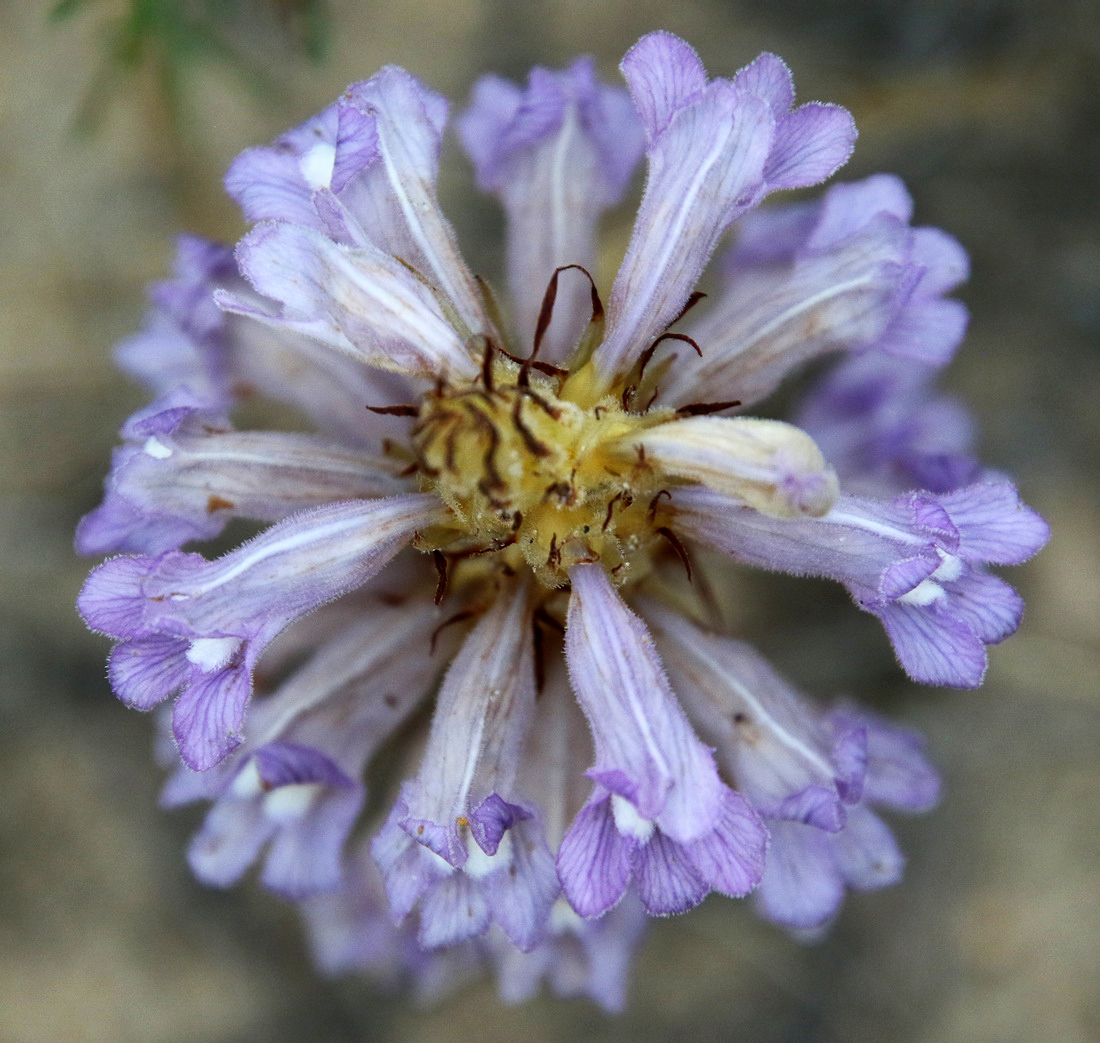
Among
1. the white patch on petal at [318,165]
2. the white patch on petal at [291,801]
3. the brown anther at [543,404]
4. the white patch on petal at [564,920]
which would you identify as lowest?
the white patch on petal at [564,920]

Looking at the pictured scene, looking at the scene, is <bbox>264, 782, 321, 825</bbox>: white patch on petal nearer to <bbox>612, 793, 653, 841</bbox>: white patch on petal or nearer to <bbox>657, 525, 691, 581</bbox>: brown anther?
<bbox>612, 793, 653, 841</bbox>: white patch on petal

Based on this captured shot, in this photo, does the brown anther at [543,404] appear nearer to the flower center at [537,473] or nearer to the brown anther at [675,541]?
the flower center at [537,473]

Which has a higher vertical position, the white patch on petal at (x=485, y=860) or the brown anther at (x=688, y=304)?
the brown anther at (x=688, y=304)

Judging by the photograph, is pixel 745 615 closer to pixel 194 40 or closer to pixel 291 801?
pixel 291 801

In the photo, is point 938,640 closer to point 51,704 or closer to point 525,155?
point 525,155

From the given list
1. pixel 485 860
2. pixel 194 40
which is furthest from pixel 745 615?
pixel 194 40

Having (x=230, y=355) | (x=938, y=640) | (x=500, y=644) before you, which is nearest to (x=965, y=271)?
(x=938, y=640)

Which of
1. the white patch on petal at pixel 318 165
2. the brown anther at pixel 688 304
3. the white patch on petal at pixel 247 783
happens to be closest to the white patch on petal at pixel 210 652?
the white patch on petal at pixel 247 783

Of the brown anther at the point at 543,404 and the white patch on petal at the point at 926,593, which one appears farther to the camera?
the white patch on petal at the point at 926,593
